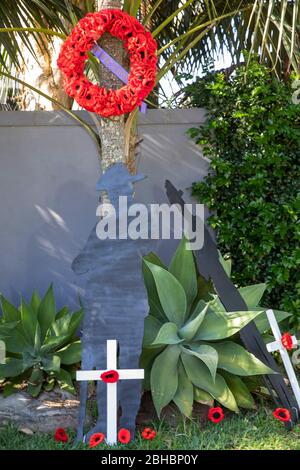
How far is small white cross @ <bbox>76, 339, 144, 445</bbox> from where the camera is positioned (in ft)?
10.6

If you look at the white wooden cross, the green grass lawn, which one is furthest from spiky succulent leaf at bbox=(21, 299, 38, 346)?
the white wooden cross

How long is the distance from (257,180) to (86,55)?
1.92m

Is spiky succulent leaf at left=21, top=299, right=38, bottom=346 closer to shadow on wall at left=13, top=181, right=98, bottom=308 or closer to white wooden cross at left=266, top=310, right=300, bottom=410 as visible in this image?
shadow on wall at left=13, top=181, right=98, bottom=308

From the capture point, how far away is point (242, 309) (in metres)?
3.73

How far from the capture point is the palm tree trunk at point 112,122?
387 cm

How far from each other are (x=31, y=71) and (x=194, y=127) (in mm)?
3930

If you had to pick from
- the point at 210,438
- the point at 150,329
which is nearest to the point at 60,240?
the point at 150,329

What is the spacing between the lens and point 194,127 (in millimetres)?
5195

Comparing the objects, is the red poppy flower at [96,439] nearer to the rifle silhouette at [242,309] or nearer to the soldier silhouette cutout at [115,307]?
the soldier silhouette cutout at [115,307]

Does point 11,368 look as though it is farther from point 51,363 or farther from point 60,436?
point 60,436

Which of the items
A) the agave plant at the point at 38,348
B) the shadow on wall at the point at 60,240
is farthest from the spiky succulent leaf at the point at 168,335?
the shadow on wall at the point at 60,240

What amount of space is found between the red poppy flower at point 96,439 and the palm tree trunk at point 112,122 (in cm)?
184

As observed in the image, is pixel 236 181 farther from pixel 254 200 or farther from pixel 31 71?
pixel 31 71

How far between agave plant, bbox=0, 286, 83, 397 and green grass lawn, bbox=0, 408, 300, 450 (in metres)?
0.46
